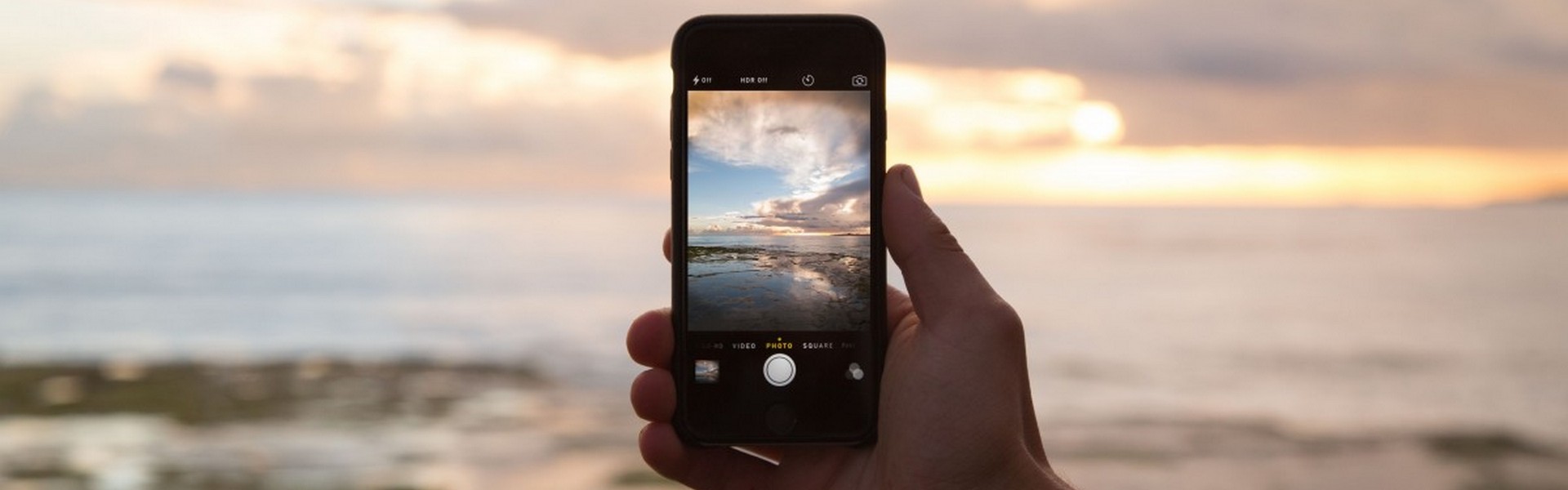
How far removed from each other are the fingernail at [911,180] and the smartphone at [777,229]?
39 mm

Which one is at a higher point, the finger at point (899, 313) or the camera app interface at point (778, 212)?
the camera app interface at point (778, 212)

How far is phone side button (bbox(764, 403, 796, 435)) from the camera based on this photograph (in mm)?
1843

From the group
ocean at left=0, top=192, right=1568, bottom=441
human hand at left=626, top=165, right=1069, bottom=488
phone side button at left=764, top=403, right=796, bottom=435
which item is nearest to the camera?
human hand at left=626, top=165, right=1069, bottom=488

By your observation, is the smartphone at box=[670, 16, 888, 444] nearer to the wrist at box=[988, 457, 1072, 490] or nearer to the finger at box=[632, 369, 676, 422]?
the finger at box=[632, 369, 676, 422]

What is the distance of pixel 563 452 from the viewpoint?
6770 mm

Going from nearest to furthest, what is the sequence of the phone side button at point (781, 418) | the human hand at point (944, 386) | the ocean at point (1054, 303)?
the human hand at point (944, 386) < the phone side button at point (781, 418) < the ocean at point (1054, 303)

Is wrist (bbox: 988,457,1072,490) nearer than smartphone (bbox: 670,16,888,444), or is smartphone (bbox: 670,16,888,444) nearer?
wrist (bbox: 988,457,1072,490)

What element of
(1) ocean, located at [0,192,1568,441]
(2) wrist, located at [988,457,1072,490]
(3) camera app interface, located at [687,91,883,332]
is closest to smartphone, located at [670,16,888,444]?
(3) camera app interface, located at [687,91,883,332]

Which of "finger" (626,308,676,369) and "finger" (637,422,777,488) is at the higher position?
"finger" (626,308,676,369)

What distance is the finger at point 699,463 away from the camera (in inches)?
73.6

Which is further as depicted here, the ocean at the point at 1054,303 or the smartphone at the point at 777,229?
the ocean at the point at 1054,303

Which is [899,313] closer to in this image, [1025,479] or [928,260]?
[928,260]

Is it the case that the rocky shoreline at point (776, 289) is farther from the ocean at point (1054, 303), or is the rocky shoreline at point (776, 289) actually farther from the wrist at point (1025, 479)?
the ocean at point (1054, 303)

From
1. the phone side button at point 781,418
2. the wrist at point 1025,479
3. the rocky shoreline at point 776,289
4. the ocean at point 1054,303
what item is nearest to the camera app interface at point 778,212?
the rocky shoreline at point 776,289
